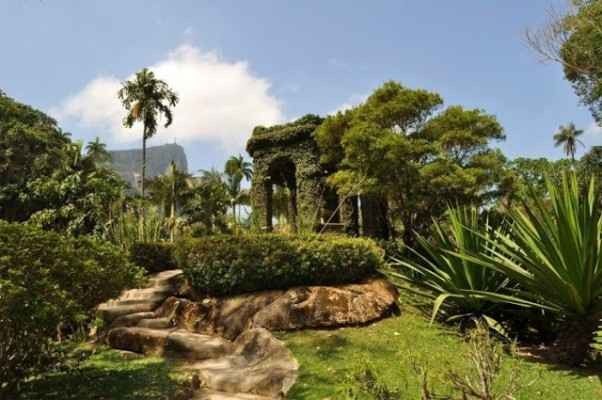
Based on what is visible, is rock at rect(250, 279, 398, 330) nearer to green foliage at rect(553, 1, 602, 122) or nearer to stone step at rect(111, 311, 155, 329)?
stone step at rect(111, 311, 155, 329)

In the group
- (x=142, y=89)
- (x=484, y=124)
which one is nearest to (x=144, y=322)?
(x=484, y=124)

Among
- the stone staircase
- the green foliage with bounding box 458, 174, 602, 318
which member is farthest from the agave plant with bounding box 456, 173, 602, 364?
the stone staircase

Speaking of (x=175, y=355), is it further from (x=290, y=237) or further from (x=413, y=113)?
(x=413, y=113)

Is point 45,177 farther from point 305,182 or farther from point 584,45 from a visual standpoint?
point 584,45

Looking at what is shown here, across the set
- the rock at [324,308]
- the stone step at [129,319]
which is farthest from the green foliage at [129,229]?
the rock at [324,308]

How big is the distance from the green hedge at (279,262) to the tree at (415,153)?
4399 mm

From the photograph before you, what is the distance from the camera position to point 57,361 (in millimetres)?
4918

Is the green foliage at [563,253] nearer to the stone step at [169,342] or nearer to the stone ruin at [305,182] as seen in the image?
the stone step at [169,342]

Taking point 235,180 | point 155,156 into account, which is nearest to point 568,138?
point 235,180

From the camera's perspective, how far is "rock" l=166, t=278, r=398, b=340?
695cm

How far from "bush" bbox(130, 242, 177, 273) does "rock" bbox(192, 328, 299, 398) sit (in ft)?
19.8

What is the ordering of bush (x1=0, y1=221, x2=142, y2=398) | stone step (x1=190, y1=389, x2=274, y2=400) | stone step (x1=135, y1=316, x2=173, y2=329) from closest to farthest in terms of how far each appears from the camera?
1. bush (x1=0, y1=221, x2=142, y2=398)
2. stone step (x1=190, y1=389, x2=274, y2=400)
3. stone step (x1=135, y1=316, x2=173, y2=329)

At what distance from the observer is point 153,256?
12078 mm

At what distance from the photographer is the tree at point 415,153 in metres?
12.3
